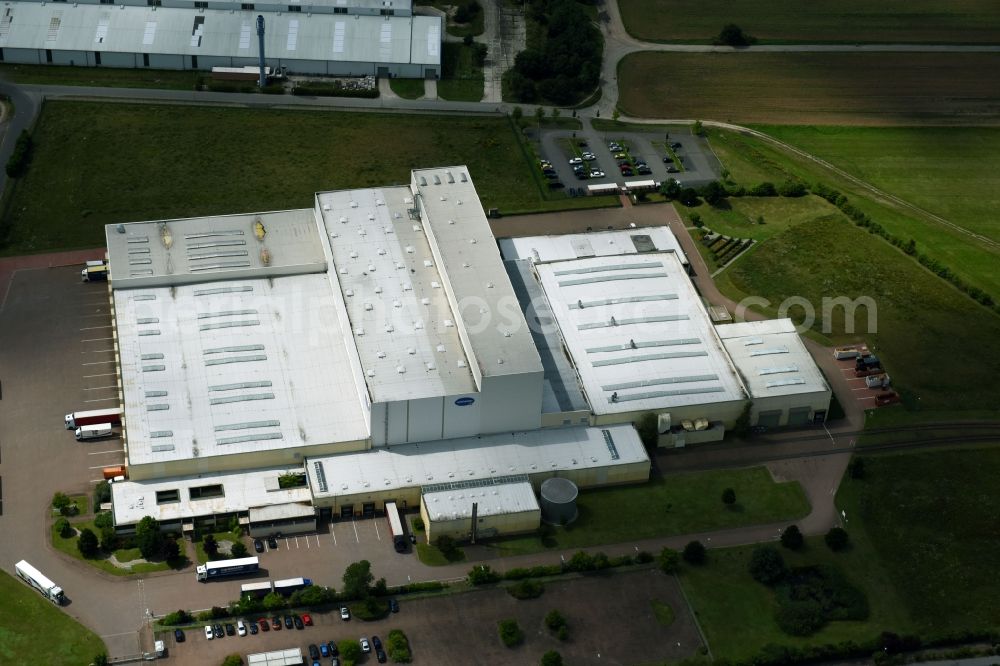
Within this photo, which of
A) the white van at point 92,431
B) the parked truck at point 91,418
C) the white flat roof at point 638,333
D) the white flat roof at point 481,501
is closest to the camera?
the white flat roof at point 481,501

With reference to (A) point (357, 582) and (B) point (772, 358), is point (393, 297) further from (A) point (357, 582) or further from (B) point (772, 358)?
(B) point (772, 358)

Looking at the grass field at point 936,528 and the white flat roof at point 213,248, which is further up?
the white flat roof at point 213,248

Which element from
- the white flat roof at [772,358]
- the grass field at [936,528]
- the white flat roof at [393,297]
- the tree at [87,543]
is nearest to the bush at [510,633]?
the white flat roof at [393,297]

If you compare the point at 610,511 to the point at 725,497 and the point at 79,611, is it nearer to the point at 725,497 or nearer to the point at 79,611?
the point at 725,497

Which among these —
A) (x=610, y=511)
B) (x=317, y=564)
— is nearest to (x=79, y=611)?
(x=317, y=564)

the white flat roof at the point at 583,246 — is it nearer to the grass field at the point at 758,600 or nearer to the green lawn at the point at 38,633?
the grass field at the point at 758,600

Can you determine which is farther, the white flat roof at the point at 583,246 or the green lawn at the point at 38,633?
the white flat roof at the point at 583,246
